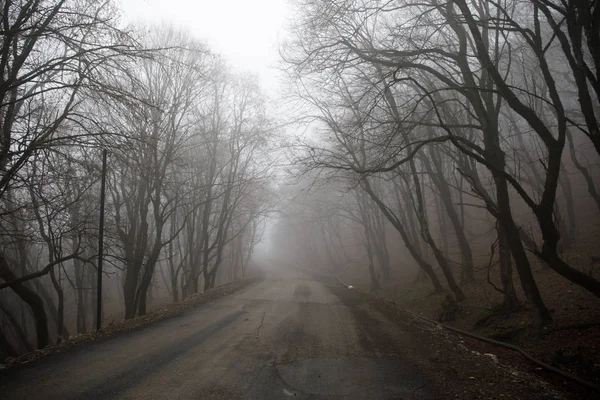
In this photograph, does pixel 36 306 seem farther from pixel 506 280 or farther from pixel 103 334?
pixel 506 280

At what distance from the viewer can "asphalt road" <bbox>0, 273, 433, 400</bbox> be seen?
14.5 ft

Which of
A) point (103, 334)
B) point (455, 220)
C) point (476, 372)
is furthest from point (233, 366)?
point (455, 220)

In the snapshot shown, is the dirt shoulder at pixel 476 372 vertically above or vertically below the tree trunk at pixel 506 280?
below

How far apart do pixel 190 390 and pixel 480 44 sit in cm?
721

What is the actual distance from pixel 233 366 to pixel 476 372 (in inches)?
149

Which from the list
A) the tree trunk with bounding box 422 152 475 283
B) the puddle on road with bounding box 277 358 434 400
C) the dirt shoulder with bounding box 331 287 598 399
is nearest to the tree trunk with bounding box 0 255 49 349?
the puddle on road with bounding box 277 358 434 400

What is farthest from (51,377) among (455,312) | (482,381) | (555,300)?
(555,300)

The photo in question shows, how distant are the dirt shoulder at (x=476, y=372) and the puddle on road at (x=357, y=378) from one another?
29 centimetres

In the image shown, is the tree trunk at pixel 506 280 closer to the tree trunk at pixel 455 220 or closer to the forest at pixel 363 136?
the forest at pixel 363 136

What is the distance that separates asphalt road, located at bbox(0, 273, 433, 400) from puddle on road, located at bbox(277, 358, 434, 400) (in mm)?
14

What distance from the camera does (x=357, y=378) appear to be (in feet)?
16.1

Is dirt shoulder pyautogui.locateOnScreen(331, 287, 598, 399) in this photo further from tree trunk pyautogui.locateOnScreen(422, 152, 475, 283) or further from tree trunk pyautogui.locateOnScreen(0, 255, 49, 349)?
tree trunk pyautogui.locateOnScreen(0, 255, 49, 349)

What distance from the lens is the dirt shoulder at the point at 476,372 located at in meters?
4.36

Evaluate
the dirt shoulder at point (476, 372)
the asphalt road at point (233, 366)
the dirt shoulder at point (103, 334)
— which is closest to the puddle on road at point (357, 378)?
the asphalt road at point (233, 366)
